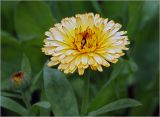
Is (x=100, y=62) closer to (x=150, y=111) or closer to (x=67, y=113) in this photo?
(x=67, y=113)

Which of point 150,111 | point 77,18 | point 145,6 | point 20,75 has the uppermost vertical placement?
point 145,6

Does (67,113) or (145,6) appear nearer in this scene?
(67,113)

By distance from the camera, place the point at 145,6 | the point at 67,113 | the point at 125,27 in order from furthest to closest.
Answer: the point at 145,6 → the point at 125,27 → the point at 67,113

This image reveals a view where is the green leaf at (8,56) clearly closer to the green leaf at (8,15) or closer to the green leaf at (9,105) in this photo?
the green leaf at (8,15)

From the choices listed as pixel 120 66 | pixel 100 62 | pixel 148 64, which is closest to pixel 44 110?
pixel 120 66

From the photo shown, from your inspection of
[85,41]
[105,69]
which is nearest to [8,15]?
[105,69]

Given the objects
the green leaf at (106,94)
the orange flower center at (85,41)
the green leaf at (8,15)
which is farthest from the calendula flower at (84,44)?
the green leaf at (8,15)

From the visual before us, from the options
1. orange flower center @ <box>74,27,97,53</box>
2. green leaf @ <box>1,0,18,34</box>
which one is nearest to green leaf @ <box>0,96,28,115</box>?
orange flower center @ <box>74,27,97,53</box>
